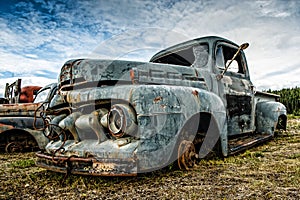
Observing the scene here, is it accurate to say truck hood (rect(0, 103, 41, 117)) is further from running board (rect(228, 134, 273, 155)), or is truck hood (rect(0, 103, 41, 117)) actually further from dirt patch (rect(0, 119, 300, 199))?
running board (rect(228, 134, 273, 155))

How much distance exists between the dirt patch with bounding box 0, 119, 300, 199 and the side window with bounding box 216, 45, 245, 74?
155 centimetres

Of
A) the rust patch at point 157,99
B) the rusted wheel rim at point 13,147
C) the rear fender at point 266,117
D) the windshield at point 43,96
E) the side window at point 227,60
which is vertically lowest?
the rusted wheel rim at point 13,147

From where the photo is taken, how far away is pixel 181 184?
2578 mm

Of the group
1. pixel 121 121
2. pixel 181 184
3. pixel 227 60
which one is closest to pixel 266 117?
pixel 227 60

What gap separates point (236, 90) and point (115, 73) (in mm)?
2336

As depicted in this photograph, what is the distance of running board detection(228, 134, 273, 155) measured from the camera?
383 centimetres

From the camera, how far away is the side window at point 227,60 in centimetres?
425

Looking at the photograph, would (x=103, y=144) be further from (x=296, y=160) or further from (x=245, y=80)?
(x=245, y=80)

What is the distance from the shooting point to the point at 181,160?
2990 mm

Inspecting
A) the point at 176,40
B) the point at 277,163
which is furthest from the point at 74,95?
the point at 277,163

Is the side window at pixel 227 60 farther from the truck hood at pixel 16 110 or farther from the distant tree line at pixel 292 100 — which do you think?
the distant tree line at pixel 292 100

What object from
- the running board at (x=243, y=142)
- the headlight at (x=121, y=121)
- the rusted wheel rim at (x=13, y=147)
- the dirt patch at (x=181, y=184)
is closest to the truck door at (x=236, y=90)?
the running board at (x=243, y=142)

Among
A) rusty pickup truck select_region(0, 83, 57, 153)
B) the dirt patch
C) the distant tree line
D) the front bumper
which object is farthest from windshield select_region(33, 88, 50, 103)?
the distant tree line

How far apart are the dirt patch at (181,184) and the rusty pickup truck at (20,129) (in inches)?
95.3
